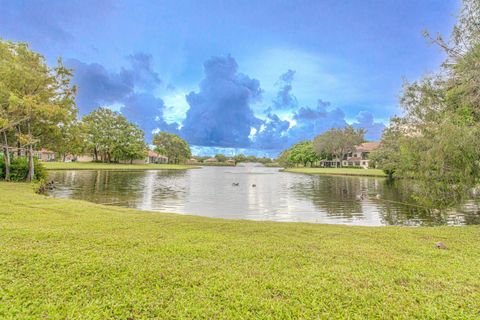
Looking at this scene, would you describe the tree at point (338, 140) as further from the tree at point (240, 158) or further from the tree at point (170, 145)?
the tree at point (240, 158)

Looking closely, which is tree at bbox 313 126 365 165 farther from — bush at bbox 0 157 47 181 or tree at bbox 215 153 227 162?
tree at bbox 215 153 227 162

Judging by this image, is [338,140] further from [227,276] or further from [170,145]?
[227,276]

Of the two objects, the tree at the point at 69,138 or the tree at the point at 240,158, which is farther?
the tree at the point at 240,158

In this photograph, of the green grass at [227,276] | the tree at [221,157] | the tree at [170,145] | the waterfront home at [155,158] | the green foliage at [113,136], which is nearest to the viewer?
the green grass at [227,276]

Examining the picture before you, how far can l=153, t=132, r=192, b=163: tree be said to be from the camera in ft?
295

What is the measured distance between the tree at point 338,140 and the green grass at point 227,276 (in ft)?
235

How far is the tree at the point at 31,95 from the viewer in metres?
17.8

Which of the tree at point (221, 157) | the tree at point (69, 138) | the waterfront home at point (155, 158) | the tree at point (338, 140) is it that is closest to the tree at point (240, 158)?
the tree at point (221, 157)

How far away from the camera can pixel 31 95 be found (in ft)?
62.7

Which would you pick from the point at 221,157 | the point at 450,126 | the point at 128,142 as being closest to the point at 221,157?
the point at 221,157

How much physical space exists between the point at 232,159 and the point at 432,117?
162 m

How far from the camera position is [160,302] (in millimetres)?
3549

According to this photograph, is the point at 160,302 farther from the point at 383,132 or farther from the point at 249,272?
the point at 383,132

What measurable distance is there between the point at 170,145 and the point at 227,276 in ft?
299
